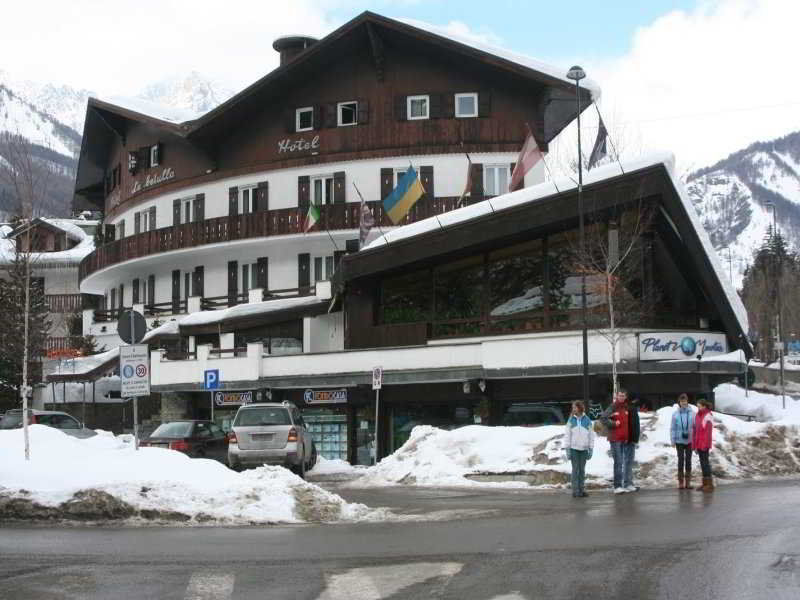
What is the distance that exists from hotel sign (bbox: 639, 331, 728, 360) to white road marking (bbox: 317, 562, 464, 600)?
66.7ft

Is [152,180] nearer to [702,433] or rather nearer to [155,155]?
[155,155]

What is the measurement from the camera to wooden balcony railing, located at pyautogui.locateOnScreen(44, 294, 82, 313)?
223 feet

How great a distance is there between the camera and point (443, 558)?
10805mm

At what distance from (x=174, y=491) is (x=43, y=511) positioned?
1.68 meters

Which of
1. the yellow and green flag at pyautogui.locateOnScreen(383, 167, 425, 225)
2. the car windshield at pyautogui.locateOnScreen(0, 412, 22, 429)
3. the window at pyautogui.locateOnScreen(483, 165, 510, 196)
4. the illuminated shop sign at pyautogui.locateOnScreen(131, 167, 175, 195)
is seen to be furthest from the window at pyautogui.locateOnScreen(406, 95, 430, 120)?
the car windshield at pyautogui.locateOnScreen(0, 412, 22, 429)

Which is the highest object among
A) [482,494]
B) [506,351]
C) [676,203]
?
[676,203]

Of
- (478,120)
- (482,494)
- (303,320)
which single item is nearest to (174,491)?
(482,494)

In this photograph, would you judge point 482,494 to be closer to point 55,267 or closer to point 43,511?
point 43,511

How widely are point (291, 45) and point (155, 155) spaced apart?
855 centimetres

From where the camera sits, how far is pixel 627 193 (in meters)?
30.0

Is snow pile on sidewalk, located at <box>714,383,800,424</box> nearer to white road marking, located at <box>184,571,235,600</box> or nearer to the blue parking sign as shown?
the blue parking sign

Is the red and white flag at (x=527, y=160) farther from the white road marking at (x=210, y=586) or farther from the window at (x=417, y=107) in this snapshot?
the white road marking at (x=210, y=586)

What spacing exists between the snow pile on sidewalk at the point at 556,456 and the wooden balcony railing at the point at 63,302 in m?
45.7

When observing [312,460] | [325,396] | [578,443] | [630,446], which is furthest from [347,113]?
[578,443]
